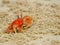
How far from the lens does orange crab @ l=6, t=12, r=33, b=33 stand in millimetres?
4090

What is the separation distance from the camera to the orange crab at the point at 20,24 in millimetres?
4090

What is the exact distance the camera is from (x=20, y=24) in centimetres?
421

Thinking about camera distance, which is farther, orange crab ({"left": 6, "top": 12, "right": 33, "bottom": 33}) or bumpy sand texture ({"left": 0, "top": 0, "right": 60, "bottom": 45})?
orange crab ({"left": 6, "top": 12, "right": 33, "bottom": 33})

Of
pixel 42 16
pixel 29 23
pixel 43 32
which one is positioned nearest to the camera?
pixel 43 32

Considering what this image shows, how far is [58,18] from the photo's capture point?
4.60 metres

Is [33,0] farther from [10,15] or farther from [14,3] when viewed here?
[10,15]

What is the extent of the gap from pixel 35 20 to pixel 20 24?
433 mm

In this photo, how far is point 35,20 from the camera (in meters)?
4.56

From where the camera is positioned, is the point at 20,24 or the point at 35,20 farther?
the point at 35,20

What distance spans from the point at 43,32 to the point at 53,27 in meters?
0.25

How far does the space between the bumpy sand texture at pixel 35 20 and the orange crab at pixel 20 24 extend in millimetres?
88

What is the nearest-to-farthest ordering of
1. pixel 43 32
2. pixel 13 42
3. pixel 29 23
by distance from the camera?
pixel 13 42 < pixel 43 32 < pixel 29 23

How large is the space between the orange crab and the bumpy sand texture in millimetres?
88

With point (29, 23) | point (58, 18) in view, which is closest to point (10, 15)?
point (29, 23)
